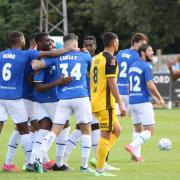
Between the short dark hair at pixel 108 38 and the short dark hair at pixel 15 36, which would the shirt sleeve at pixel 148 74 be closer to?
the short dark hair at pixel 108 38

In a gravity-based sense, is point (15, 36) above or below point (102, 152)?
above

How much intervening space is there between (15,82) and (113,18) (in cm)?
5094

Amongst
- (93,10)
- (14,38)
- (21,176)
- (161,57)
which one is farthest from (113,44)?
(93,10)

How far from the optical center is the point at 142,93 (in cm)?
1683

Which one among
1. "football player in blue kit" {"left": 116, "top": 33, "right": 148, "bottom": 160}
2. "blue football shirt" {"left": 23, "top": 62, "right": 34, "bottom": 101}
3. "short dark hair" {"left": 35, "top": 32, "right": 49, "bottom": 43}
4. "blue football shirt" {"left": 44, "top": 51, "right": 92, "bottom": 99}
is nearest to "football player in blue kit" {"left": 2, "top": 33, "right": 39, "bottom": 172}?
"blue football shirt" {"left": 23, "top": 62, "right": 34, "bottom": 101}

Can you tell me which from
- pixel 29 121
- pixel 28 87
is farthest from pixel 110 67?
pixel 29 121

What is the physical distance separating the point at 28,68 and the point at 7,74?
394 millimetres

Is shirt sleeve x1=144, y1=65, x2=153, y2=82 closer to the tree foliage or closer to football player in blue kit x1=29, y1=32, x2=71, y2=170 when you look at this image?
football player in blue kit x1=29, y1=32, x2=71, y2=170

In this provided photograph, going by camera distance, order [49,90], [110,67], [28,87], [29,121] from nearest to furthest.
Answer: [110,67] < [49,90] < [28,87] < [29,121]

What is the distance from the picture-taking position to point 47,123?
584 inches

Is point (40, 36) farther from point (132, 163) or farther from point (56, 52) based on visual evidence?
point (132, 163)

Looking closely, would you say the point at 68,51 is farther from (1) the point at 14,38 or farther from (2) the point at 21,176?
(2) the point at 21,176

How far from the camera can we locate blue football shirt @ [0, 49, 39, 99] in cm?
1463

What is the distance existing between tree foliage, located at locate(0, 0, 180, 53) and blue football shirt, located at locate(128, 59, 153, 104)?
40124 mm
